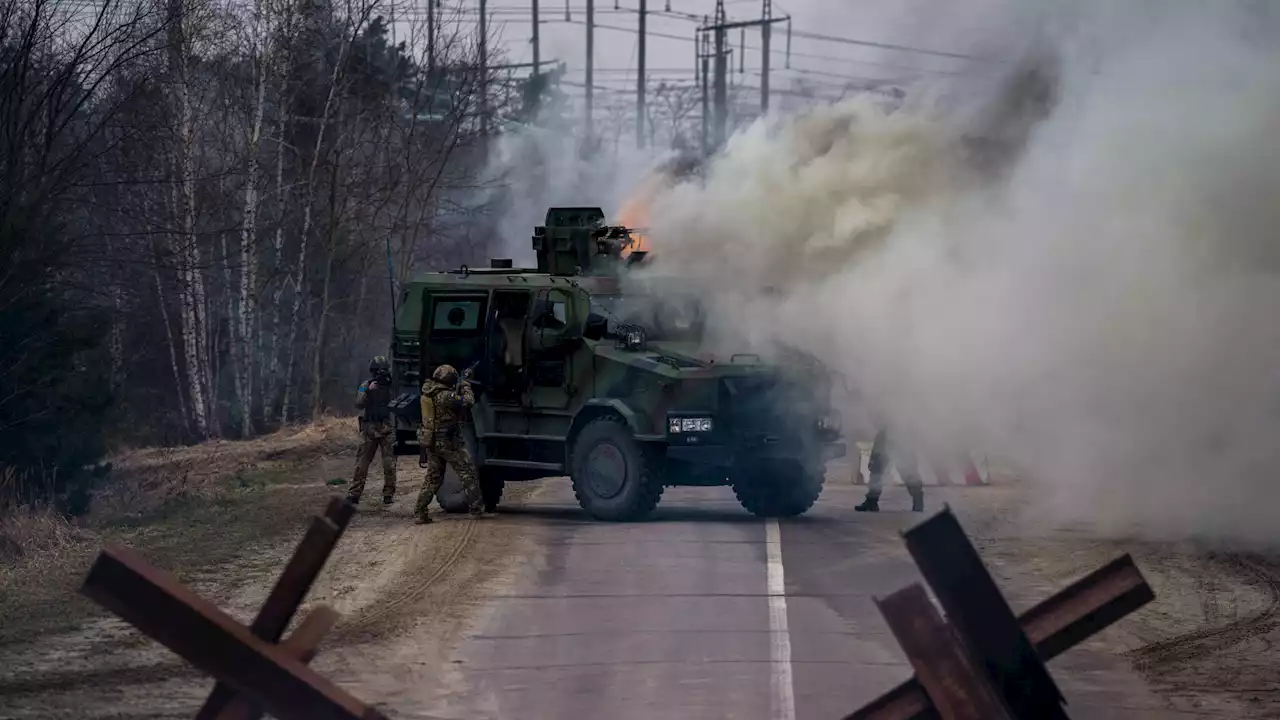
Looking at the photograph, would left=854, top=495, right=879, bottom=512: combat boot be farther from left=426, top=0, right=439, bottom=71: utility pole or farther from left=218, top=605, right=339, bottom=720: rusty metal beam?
left=426, top=0, right=439, bottom=71: utility pole

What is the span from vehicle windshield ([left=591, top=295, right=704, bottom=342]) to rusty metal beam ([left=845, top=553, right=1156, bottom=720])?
13.3 m

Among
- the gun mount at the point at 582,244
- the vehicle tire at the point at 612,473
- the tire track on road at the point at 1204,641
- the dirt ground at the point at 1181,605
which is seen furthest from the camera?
the gun mount at the point at 582,244

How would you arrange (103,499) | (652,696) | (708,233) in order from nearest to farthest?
(652,696) → (708,233) → (103,499)

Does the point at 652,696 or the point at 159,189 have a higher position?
the point at 159,189

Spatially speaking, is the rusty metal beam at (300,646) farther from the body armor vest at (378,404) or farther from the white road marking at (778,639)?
the body armor vest at (378,404)

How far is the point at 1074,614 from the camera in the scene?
5141 mm

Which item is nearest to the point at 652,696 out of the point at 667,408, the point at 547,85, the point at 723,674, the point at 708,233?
the point at 723,674

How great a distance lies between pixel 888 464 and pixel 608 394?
12.0ft

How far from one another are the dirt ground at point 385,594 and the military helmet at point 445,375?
144 centimetres

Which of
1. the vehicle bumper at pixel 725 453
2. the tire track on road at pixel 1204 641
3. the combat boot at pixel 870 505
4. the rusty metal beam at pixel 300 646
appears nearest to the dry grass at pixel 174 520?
the vehicle bumper at pixel 725 453

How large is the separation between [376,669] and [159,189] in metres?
23.2

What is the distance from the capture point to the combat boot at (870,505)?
1973 cm

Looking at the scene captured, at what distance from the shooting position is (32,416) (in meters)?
19.4

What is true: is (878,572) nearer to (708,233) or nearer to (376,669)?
Result: (376,669)
